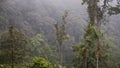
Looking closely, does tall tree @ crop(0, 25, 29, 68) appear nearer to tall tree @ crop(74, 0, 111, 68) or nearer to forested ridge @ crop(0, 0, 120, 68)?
forested ridge @ crop(0, 0, 120, 68)

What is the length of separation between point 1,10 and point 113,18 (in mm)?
55630

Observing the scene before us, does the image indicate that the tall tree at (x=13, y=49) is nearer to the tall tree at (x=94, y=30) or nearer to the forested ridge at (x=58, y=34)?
the forested ridge at (x=58, y=34)

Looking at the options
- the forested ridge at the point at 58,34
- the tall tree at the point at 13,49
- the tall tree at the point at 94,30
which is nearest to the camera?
the tall tree at the point at 13,49

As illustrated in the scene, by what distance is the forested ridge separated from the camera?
29.7 m

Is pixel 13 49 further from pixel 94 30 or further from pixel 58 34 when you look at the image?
pixel 94 30

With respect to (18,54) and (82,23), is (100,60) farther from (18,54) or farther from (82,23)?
(82,23)

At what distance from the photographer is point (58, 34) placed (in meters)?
33.6

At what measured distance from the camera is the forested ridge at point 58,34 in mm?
29703

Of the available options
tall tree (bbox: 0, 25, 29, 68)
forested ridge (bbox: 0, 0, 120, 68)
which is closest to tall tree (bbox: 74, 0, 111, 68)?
forested ridge (bbox: 0, 0, 120, 68)

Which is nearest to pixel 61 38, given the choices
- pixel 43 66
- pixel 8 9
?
pixel 43 66

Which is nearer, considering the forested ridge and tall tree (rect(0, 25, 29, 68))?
tall tree (rect(0, 25, 29, 68))

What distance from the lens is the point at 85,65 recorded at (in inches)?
1196

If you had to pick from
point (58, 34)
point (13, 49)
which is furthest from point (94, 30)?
point (13, 49)

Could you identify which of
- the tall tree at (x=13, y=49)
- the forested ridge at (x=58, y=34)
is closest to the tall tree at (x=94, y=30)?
the forested ridge at (x=58, y=34)
